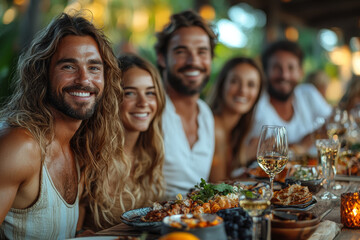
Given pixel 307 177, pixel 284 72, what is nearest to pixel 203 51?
pixel 307 177

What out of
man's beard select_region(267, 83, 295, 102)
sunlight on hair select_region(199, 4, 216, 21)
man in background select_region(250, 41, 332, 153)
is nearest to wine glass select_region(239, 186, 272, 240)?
man in background select_region(250, 41, 332, 153)

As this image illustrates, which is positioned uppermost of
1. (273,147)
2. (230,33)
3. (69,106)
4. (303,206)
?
(230,33)

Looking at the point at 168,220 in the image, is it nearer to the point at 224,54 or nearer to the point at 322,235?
the point at 322,235

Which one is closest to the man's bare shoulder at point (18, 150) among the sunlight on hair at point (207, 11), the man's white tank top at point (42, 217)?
the man's white tank top at point (42, 217)

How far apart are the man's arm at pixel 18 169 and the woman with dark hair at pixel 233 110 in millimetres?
2362

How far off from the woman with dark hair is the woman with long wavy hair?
50.2 inches

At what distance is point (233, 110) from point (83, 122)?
2069mm

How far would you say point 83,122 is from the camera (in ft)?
7.68

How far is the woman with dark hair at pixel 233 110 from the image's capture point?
3997 millimetres

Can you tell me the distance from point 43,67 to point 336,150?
5.25 ft

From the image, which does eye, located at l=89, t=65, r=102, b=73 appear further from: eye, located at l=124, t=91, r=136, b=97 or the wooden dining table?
the wooden dining table

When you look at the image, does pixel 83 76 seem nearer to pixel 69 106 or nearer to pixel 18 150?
pixel 69 106

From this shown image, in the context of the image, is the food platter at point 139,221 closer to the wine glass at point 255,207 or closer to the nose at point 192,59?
the wine glass at point 255,207

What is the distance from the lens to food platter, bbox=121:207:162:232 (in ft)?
4.87
